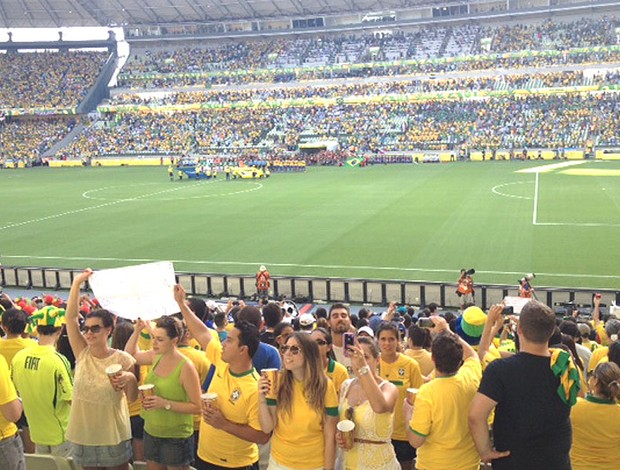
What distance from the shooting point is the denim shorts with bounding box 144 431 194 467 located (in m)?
5.90

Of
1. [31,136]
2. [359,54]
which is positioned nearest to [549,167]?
[359,54]

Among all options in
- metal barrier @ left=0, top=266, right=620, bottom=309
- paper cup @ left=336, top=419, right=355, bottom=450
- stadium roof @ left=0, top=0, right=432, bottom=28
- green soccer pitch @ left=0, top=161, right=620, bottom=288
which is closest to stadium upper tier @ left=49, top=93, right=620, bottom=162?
stadium roof @ left=0, top=0, right=432, bottom=28

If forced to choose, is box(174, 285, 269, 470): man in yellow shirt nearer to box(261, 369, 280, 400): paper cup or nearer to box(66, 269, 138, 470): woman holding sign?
box(261, 369, 280, 400): paper cup

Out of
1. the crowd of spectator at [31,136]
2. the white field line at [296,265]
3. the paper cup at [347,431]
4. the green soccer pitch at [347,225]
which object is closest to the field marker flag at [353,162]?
the green soccer pitch at [347,225]

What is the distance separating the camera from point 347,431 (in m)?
4.96

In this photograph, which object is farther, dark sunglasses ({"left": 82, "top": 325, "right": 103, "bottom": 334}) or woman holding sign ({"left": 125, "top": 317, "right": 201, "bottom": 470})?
dark sunglasses ({"left": 82, "top": 325, "right": 103, "bottom": 334})

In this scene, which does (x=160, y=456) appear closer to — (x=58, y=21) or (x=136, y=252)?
(x=136, y=252)

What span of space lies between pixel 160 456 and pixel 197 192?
38.0 meters

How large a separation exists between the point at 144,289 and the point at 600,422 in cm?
445

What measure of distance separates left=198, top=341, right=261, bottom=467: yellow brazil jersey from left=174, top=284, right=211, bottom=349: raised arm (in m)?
1.04

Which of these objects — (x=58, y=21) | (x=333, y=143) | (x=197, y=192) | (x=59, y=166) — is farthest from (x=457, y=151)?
(x=58, y=21)

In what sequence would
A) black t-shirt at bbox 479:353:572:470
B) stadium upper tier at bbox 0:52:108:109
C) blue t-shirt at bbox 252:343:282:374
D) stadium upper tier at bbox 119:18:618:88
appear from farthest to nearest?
stadium upper tier at bbox 0:52:108:109 → stadium upper tier at bbox 119:18:618:88 → blue t-shirt at bbox 252:343:282:374 → black t-shirt at bbox 479:353:572:470

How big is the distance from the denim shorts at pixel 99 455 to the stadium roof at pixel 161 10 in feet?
267

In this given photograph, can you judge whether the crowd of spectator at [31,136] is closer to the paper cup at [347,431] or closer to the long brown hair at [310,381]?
the long brown hair at [310,381]
